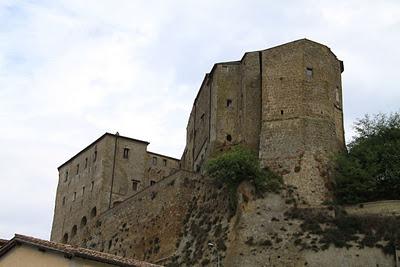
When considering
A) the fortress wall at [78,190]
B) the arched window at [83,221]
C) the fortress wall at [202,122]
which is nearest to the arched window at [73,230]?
the fortress wall at [78,190]

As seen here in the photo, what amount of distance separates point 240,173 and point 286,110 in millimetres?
6620

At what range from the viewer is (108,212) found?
66312mm

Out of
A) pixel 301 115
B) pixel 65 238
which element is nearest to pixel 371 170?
pixel 301 115

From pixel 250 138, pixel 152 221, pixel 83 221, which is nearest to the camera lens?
pixel 250 138

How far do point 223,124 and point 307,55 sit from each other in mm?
8899

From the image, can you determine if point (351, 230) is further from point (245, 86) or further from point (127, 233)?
point (127, 233)

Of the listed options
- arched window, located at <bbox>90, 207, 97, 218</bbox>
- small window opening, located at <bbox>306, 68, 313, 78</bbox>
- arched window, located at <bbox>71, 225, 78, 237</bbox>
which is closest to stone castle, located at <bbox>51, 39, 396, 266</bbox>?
small window opening, located at <bbox>306, 68, 313, 78</bbox>

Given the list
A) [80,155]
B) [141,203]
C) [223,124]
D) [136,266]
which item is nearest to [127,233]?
[141,203]

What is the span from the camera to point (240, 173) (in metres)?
51.8

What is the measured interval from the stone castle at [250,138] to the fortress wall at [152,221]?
0.27 feet

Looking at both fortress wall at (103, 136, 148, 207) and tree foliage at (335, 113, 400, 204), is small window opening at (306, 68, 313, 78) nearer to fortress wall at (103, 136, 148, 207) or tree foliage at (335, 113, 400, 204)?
tree foliage at (335, 113, 400, 204)

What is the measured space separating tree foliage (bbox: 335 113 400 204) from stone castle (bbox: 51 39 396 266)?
1144 mm

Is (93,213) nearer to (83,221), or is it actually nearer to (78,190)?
(83,221)

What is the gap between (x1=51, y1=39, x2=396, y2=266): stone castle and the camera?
5306cm
